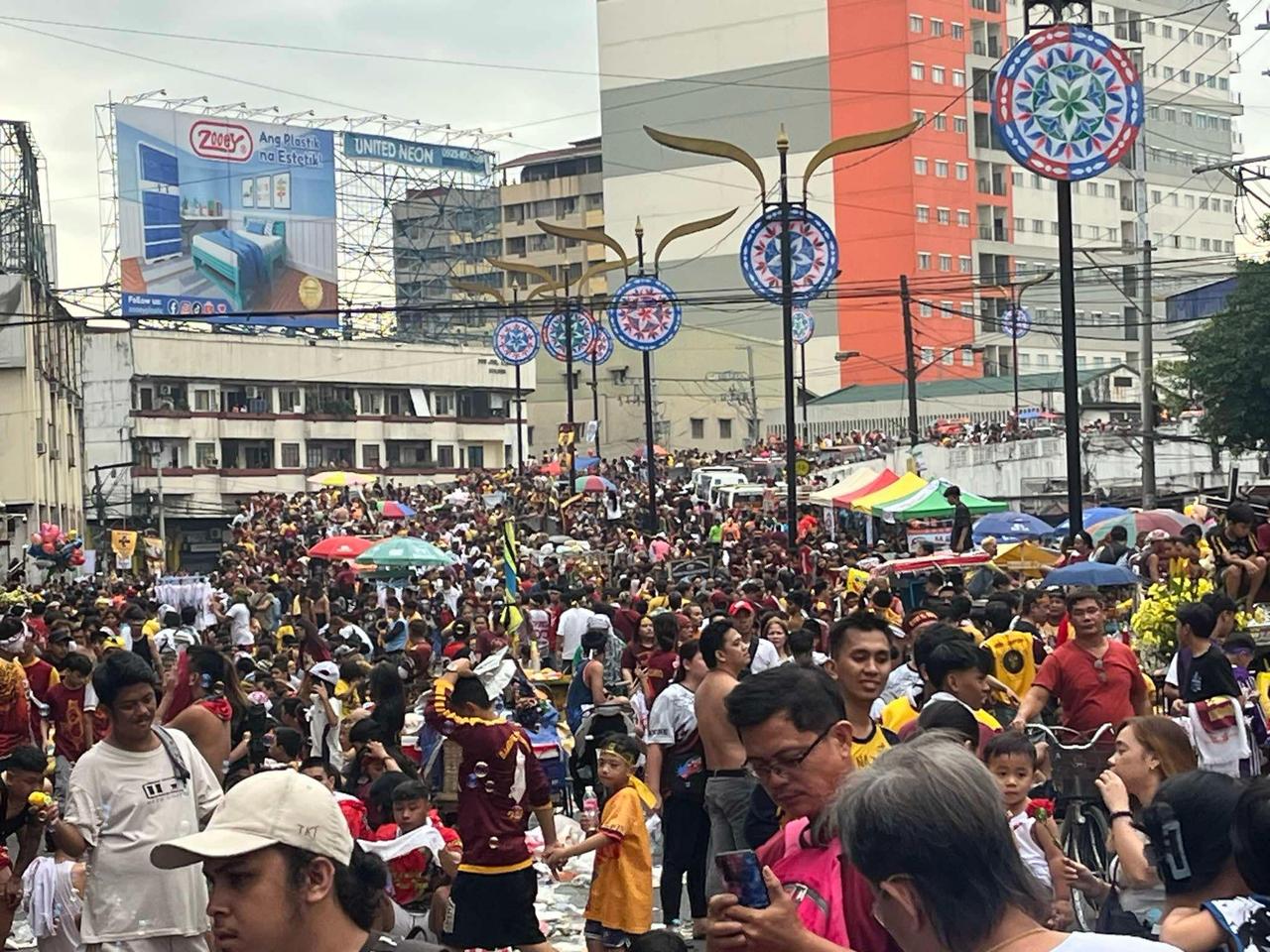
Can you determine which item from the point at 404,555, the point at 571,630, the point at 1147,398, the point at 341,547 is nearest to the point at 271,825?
the point at 571,630

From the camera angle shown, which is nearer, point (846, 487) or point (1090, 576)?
point (1090, 576)

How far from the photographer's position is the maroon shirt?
809 centimetres

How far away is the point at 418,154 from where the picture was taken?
267 ft

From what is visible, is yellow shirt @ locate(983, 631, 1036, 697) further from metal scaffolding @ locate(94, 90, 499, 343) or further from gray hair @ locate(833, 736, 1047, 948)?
metal scaffolding @ locate(94, 90, 499, 343)

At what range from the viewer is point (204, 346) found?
250ft

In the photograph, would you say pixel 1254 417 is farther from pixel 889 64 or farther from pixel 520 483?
pixel 889 64

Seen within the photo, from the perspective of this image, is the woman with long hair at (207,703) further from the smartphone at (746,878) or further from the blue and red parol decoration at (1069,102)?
the blue and red parol decoration at (1069,102)

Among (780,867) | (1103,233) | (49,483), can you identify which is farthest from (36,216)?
(1103,233)

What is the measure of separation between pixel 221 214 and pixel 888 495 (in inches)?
1941

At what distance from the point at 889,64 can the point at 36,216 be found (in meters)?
47.2

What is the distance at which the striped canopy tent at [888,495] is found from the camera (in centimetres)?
2833

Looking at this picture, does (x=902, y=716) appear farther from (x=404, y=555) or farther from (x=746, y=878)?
(x=404, y=555)

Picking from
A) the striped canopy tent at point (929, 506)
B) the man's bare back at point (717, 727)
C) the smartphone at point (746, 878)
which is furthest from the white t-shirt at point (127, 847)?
the striped canopy tent at point (929, 506)

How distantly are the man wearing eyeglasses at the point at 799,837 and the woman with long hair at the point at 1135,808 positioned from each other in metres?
1.46
